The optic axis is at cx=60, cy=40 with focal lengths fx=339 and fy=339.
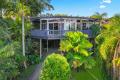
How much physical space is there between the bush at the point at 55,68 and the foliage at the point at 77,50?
8863 mm

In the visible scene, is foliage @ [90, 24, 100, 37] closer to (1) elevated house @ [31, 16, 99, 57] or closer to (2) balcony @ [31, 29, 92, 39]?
(1) elevated house @ [31, 16, 99, 57]

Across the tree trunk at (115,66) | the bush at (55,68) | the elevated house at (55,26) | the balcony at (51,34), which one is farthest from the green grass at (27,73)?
the tree trunk at (115,66)

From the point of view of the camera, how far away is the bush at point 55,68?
26.7m

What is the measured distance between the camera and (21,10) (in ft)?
131

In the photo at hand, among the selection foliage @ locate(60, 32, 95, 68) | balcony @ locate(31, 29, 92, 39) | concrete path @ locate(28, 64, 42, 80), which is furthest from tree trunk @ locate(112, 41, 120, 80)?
balcony @ locate(31, 29, 92, 39)

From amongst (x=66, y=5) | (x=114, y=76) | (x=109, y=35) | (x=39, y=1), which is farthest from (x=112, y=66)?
(x=66, y=5)

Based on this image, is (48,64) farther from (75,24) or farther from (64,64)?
(75,24)

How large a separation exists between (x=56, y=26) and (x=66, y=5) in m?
26.8

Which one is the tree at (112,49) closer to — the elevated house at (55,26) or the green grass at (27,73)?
the green grass at (27,73)

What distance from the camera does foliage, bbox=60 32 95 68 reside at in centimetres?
3628

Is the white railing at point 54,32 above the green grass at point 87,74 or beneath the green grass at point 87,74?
above

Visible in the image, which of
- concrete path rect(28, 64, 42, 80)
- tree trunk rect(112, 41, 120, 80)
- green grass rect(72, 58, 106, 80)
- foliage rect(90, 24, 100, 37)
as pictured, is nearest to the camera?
tree trunk rect(112, 41, 120, 80)

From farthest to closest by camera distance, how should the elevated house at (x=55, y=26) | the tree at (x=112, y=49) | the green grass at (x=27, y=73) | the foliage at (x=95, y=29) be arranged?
the elevated house at (x=55, y=26), the foliage at (x=95, y=29), the green grass at (x=27, y=73), the tree at (x=112, y=49)

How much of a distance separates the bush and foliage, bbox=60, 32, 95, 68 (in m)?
8.86
